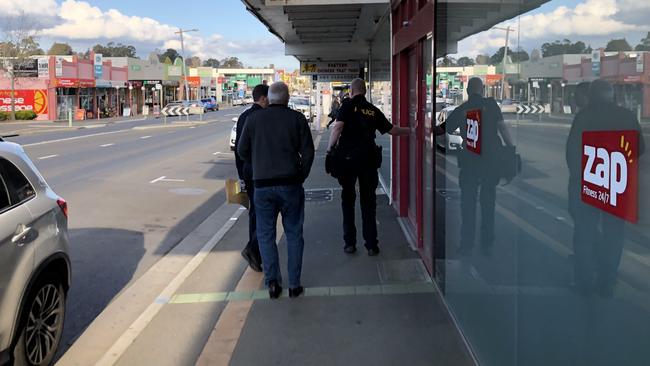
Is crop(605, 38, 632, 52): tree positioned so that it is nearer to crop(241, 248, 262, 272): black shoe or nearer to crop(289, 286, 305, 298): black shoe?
crop(289, 286, 305, 298): black shoe

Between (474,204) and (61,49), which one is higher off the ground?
(61,49)

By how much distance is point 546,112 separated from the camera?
2.48 metres

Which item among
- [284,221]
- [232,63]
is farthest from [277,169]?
[232,63]

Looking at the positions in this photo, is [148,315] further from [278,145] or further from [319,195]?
[319,195]

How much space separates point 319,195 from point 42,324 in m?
7.28

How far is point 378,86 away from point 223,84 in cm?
11384

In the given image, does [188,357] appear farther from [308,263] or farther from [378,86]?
[378,86]

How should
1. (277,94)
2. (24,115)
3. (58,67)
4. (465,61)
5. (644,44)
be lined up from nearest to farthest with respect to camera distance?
(644,44), (465,61), (277,94), (24,115), (58,67)

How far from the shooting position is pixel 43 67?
162ft

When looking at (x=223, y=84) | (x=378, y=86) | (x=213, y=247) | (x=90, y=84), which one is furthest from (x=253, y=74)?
(x=213, y=247)

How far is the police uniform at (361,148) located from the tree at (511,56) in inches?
119

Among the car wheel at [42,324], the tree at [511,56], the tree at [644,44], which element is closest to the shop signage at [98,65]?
the car wheel at [42,324]

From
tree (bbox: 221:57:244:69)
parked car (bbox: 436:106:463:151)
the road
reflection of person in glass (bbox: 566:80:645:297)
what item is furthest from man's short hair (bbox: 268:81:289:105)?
tree (bbox: 221:57:244:69)

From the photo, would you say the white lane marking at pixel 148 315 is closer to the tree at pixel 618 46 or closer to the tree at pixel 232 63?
the tree at pixel 618 46
